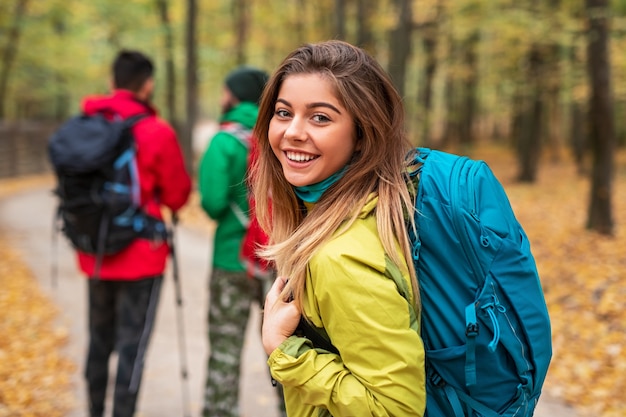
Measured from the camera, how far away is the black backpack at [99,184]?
11.2 feet

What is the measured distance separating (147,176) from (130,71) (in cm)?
72

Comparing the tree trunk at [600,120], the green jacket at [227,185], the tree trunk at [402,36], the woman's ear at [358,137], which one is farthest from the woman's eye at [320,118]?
the tree trunk at [402,36]

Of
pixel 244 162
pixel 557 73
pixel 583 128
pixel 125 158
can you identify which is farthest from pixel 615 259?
pixel 583 128

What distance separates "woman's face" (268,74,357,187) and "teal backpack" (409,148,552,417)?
296 mm

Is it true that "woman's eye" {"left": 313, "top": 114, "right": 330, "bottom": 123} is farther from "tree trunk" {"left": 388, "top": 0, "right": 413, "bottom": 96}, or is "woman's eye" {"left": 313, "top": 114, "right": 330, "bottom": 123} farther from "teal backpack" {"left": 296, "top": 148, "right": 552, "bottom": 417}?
"tree trunk" {"left": 388, "top": 0, "right": 413, "bottom": 96}

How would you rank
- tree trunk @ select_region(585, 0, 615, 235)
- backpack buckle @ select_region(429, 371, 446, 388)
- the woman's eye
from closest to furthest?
1. backpack buckle @ select_region(429, 371, 446, 388)
2. the woman's eye
3. tree trunk @ select_region(585, 0, 615, 235)

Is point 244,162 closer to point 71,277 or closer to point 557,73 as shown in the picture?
point 71,277

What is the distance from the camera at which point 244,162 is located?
365cm

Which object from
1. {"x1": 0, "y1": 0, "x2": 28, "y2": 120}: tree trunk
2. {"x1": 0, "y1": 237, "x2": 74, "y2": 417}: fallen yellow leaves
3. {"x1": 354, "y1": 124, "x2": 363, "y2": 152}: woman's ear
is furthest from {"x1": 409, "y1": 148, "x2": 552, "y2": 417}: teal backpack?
{"x1": 0, "y1": 0, "x2": 28, "y2": 120}: tree trunk

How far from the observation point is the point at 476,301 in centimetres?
147

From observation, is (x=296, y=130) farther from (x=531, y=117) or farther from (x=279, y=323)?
(x=531, y=117)

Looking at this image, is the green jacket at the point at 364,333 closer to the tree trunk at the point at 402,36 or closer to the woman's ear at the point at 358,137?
the woman's ear at the point at 358,137

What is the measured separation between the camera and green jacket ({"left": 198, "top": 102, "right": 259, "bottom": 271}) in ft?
11.9

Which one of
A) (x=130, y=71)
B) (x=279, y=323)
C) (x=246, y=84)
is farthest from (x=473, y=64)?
(x=279, y=323)
